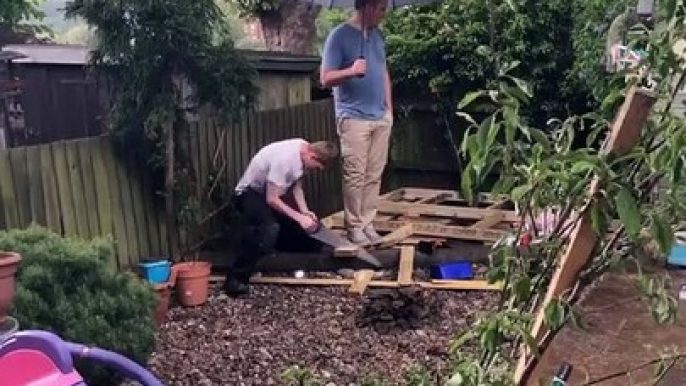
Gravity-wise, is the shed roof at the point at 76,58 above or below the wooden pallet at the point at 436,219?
above

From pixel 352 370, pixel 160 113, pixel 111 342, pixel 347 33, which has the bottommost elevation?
pixel 352 370

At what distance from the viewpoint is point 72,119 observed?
289 inches

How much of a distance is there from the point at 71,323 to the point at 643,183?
2350mm

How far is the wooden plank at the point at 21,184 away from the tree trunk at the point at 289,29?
565 cm

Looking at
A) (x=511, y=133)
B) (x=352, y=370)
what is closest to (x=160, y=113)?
(x=352, y=370)

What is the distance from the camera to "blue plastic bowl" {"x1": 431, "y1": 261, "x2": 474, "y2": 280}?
18.0 ft

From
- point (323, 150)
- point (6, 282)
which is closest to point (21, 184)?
point (323, 150)

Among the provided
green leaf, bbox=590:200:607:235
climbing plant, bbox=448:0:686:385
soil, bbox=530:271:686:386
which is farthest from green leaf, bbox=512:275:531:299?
soil, bbox=530:271:686:386

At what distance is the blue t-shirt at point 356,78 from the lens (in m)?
5.85

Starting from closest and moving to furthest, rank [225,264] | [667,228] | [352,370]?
[667,228], [352,370], [225,264]

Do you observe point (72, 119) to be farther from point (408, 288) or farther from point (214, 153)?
point (408, 288)

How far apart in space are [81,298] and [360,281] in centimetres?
210

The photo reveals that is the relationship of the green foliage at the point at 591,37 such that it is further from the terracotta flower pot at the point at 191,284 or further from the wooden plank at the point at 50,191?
the wooden plank at the point at 50,191

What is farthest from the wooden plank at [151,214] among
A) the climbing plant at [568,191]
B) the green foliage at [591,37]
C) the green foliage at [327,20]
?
the green foliage at [327,20]
